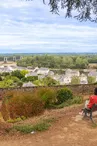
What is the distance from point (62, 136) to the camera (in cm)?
626

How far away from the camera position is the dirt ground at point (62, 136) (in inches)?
234

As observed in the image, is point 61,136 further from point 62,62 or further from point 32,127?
point 62,62

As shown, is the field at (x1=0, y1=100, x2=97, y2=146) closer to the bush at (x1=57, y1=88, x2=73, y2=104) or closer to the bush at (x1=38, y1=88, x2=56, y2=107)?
the bush at (x1=38, y1=88, x2=56, y2=107)

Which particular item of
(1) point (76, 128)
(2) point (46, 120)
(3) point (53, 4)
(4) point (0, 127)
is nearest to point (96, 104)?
(1) point (76, 128)

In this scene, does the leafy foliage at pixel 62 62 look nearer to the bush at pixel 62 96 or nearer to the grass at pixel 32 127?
the bush at pixel 62 96

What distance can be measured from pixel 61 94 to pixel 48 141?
6812 millimetres

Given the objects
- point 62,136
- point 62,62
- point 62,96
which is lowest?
point 62,62

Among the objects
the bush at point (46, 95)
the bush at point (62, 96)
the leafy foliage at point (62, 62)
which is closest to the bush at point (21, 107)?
the bush at point (46, 95)

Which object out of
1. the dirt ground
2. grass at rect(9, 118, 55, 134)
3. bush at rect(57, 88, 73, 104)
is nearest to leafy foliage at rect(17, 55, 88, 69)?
bush at rect(57, 88, 73, 104)

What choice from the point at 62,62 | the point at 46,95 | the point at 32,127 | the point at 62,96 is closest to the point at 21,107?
the point at 32,127

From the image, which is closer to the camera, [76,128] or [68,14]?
[76,128]

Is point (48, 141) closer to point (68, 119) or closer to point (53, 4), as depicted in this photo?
point (68, 119)

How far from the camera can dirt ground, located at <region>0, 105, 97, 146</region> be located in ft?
19.5

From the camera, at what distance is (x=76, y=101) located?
37.8 ft
